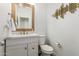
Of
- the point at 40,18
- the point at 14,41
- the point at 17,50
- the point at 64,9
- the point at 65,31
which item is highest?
the point at 64,9

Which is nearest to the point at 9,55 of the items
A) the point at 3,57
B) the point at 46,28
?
the point at 3,57

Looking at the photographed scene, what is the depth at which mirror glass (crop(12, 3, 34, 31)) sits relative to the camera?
66.2 inches

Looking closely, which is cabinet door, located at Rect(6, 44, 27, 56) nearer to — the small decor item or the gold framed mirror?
the gold framed mirror

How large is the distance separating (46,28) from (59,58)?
1.58 feet

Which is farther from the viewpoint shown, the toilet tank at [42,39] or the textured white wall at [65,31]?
the toilet tank at [42,39]

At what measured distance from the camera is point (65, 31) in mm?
1682

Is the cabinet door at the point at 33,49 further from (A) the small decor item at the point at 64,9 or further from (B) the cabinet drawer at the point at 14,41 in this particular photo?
(A) the small decor item at the point at 64,9

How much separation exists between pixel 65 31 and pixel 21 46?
2.28 ft

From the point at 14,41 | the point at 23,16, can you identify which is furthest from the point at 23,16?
the point at 14,41

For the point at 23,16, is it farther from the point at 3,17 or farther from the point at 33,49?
the point at 33,49

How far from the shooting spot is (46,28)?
1.72m

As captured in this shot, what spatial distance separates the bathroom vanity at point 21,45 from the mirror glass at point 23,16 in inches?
5.4

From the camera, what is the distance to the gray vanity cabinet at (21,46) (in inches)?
65.1

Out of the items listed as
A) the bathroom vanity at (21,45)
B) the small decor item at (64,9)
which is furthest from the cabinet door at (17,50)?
the small decor item at (64,9)
